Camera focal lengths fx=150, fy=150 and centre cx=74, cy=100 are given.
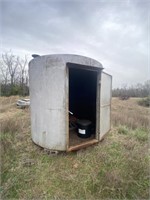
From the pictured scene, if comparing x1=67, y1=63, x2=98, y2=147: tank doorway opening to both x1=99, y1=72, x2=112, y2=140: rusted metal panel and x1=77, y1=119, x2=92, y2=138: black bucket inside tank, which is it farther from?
x1=99, y1=72, x2=112, y2=140: rusted metal panel

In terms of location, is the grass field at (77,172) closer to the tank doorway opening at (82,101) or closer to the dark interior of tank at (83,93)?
the tank doorway opening at (82,101)

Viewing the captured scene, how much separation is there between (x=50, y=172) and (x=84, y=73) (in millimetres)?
3096

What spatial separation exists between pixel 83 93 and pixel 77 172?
2.83 metres

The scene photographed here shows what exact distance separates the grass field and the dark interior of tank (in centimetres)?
132

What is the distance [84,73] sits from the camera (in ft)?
15.8

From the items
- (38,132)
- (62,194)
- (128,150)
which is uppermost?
(38,132)

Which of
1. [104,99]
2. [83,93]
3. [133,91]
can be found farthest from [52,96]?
[133,91]

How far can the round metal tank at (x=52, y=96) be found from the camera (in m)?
2.91

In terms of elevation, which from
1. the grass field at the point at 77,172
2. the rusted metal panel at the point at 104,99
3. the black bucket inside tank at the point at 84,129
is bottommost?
the grass field at the point at 77,172

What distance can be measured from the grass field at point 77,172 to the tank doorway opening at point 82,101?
56 centimetres

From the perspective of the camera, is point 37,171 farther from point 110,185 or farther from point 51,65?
point 51,65

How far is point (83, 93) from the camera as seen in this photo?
202 inches

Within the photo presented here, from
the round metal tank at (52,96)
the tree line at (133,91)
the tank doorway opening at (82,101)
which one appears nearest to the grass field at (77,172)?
the round metal tank at (52,96)

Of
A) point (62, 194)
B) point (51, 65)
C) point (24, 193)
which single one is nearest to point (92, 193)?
point (62, 194)
